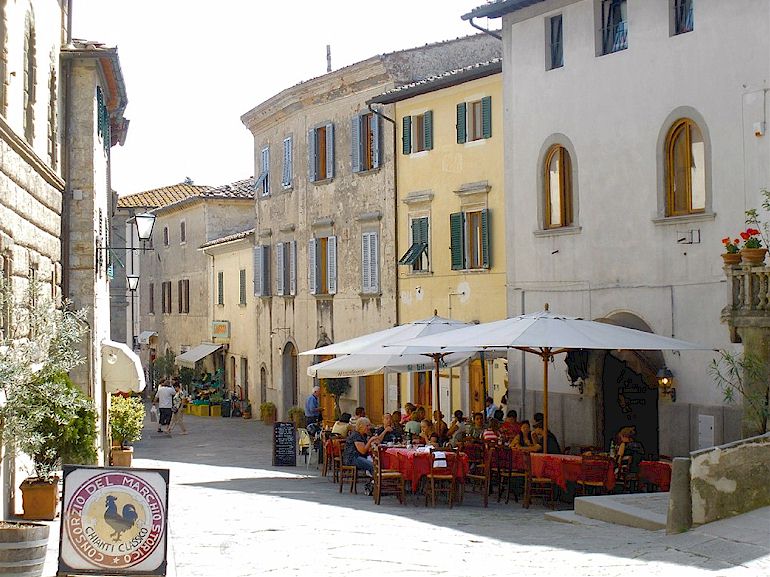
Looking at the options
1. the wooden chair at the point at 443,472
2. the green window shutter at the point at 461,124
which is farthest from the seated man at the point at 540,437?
the green window shutter at the point at 461,124

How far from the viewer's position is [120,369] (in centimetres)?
2355

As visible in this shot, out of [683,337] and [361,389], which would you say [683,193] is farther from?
[361,389]

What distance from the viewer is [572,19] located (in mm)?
22625

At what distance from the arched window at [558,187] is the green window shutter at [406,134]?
7.42 metres

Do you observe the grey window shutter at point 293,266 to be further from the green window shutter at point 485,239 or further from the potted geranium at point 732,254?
the potted geranium at point 732,254

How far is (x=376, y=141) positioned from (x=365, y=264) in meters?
3.08

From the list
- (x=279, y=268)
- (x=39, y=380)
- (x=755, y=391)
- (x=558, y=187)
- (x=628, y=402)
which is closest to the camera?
(x=39, y=380)

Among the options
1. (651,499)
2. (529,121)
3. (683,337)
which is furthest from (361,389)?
(651,499)

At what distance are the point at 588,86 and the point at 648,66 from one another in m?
1.58

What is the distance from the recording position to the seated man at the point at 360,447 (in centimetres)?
1945

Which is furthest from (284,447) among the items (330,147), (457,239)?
(330,147)

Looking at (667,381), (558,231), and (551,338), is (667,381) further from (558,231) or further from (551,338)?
(558,231)

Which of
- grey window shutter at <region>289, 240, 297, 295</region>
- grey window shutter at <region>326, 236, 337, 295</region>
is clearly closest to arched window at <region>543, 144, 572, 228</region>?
grey window shutter at <region>326, 236, 337, 295</region>

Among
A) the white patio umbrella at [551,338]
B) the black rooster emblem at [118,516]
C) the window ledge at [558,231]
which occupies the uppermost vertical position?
the window ledge at [558,231]
